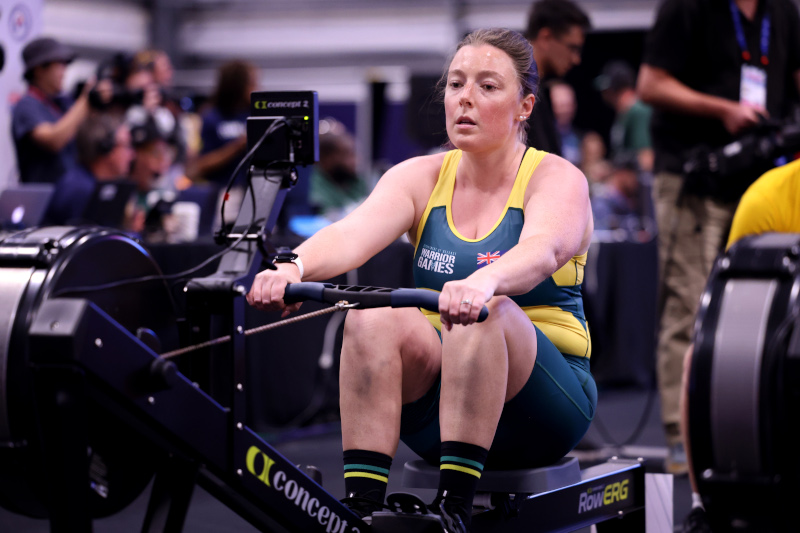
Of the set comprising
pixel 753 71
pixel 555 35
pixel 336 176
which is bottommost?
pixel 336 176

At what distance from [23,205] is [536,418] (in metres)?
1.92

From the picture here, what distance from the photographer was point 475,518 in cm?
199

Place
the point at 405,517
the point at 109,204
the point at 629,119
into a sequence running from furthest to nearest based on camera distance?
the point at 629,119 → the point at 109,204 → the point at 405,517

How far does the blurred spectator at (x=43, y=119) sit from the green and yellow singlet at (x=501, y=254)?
2822 millimetres

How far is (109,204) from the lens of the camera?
13.6 ft

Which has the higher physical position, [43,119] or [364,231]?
[43,119]

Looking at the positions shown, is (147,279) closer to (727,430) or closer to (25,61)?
(727,430)

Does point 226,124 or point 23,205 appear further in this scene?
point 226,124

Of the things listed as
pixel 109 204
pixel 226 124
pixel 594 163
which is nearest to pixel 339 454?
pixel 109 204

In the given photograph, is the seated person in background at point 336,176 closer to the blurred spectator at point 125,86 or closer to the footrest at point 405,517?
the blurred spectator at point 125,86

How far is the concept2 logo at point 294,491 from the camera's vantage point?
5.87 feet

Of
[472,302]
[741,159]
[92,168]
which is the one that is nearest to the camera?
[472,302]

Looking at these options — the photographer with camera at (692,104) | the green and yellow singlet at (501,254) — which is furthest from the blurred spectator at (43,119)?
the green and yellow singlet at (501,254)

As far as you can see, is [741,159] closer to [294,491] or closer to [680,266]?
[680,266]
